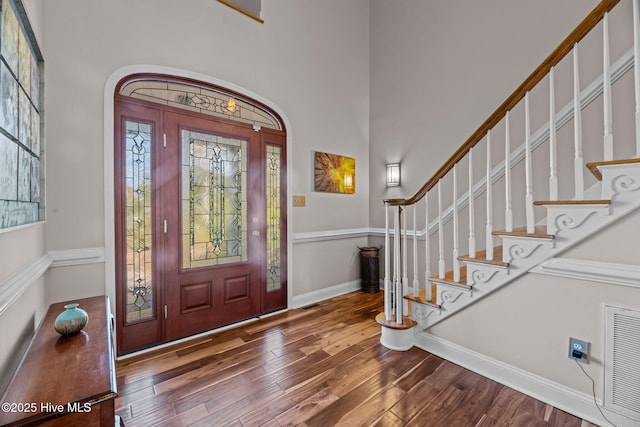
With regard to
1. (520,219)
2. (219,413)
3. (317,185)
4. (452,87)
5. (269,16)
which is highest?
(269,16)

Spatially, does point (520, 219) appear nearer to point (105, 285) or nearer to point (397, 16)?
point (397, 16)

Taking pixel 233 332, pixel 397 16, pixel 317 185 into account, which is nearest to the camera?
pixel 233 332

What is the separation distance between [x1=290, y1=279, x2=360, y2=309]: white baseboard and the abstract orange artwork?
1343 mm

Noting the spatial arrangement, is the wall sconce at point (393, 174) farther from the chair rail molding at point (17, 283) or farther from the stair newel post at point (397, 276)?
the chair rail molding at point (17, 283)

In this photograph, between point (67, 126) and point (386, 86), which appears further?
point (386, 86)

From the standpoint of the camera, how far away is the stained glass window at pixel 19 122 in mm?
1121

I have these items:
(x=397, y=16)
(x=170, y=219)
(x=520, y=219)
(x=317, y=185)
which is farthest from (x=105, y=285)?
(x=397, y=16)

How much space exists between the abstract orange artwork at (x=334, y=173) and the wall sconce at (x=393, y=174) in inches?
19.8

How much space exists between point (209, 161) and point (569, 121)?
340 cm

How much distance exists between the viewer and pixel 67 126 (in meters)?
2.03

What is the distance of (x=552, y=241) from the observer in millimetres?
1680

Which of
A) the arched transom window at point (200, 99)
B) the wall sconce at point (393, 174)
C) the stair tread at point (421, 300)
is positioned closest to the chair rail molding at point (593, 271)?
the stair tread at point (421, 300)

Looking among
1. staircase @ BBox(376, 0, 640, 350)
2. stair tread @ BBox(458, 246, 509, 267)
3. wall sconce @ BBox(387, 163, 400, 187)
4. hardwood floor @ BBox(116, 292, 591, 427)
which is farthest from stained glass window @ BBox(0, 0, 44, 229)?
wall sconce @ BBox(387, 163, 400, 187)

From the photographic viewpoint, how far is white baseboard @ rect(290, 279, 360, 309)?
3408 mm
